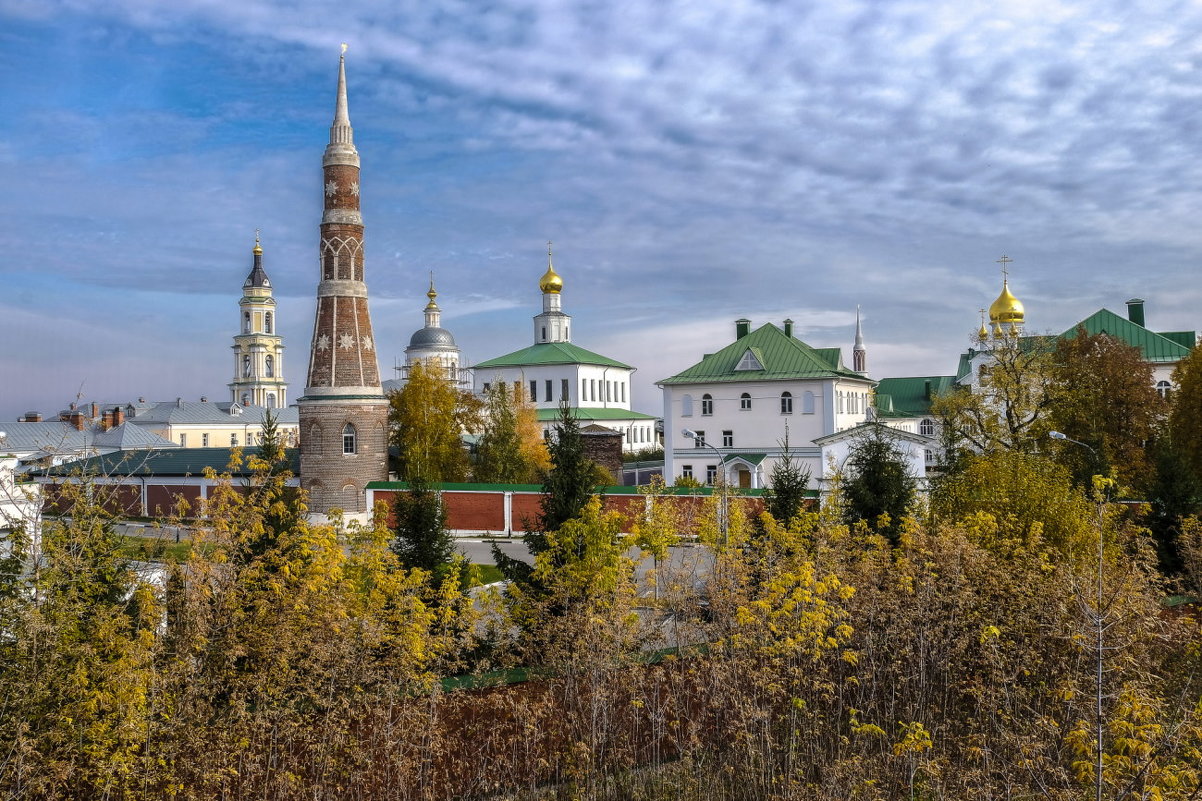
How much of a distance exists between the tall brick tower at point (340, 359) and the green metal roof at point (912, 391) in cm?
4882

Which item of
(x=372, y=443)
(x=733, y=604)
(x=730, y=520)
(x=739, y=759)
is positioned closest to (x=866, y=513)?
(x=730, y=520)

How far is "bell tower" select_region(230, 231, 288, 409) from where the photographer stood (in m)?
90.7

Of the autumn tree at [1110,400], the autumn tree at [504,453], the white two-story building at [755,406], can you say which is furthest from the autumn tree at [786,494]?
the white two-story building at [755,406]

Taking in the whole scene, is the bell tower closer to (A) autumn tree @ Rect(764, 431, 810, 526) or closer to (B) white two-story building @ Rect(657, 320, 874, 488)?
(B) white two-story building @ Rect(657, 320, 874, 488)

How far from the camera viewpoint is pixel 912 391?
246 feet

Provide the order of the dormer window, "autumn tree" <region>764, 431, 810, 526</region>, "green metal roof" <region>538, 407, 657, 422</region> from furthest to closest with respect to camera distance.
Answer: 1. "green metal roof" <region>538, 407, 657, 422</region>
2. the dormer window
3. "autumn tree" <region>764, 431, 810, 526</region>

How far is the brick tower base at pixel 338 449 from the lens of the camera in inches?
1283

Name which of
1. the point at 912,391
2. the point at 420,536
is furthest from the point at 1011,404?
the point at 912,391

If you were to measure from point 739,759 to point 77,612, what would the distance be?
6.34 m

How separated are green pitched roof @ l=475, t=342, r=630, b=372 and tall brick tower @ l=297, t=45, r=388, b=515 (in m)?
27.9

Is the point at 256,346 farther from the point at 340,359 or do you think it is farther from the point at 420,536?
the point at 420,536

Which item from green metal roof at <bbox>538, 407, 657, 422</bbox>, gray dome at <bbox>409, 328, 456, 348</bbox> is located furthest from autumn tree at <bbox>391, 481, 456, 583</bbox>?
gray dome at <bbox>409, 328, 456, 348</bbox>

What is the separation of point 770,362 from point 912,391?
121 feet

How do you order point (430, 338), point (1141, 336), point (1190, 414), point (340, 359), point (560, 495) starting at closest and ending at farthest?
point (560, 495)
point (1190, 414)
point (340, 359)
point (1141, 336)
point (430, 338)
